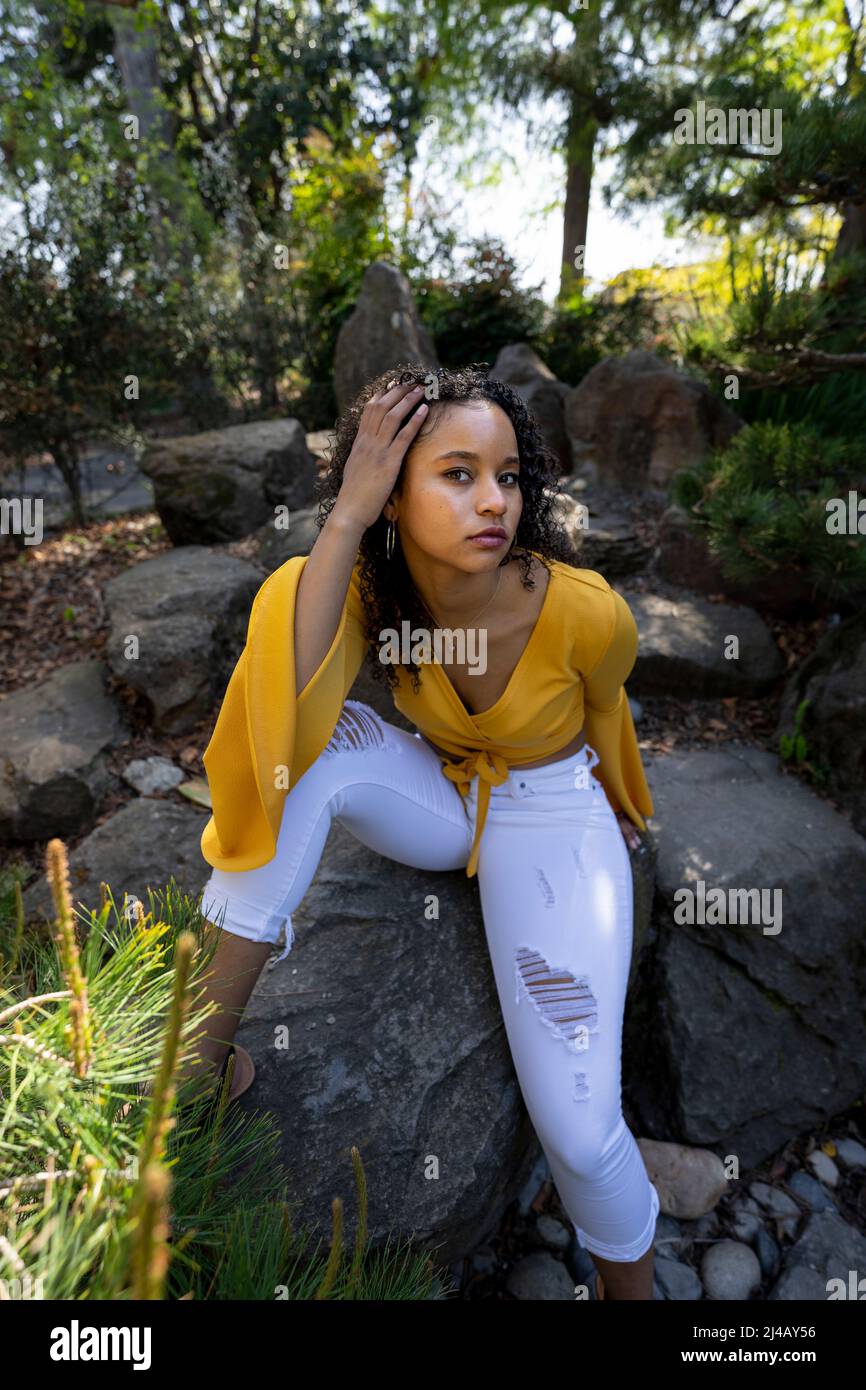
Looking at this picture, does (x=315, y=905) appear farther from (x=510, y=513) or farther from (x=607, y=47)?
(x=607, y=47)

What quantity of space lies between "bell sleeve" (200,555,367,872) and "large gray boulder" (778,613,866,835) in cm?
211

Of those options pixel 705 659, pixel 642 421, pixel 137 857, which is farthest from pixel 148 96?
pixel 137 857

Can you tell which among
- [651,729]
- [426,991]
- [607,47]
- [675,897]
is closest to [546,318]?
[607,47]

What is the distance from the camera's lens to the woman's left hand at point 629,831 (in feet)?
7.49

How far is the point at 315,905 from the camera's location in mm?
2234

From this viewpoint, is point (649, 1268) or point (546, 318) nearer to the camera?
point (649, 1268)

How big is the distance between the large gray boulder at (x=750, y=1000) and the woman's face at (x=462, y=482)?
147 centimetres

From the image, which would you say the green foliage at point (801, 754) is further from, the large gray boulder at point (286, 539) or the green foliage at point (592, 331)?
the green foliage at point (592, 331)

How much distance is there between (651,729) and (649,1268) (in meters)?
2.14

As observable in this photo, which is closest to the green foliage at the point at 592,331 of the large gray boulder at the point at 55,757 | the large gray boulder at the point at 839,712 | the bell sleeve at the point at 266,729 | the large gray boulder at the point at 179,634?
the large gray boulder at the point at 179,634

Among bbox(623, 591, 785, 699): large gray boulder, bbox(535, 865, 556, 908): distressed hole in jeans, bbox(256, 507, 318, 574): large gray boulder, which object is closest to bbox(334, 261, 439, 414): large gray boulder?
bbox(256, 507, 318, 574): large gray boulder

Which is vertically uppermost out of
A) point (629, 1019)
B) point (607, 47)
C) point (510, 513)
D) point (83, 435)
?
point (607, 47)

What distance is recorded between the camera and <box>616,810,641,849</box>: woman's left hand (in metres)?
2.28

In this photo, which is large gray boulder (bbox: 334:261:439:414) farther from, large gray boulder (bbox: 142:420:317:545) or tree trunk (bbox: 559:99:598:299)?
tree trunk (bbox: 559:99:598:299)
